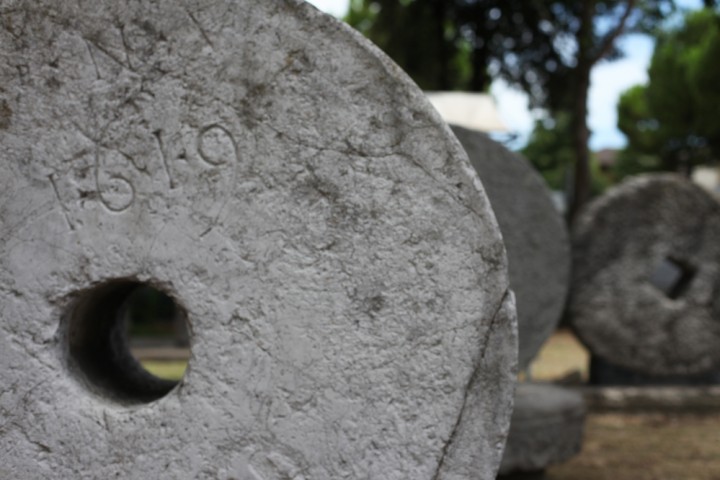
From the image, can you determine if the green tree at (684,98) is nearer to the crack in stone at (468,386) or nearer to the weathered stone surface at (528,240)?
the weathered stone surface at (528,240)

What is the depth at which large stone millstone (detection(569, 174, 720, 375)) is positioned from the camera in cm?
646

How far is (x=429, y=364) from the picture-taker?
6.61 ft

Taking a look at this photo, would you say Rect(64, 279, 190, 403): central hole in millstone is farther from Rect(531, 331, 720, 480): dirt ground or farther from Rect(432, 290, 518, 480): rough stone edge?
Rect(531, 331, 720, 480): dirt ground

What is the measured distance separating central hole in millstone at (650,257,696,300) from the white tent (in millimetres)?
1820

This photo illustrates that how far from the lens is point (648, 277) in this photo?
650 cm

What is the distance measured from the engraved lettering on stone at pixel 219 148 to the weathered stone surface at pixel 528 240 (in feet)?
8.51

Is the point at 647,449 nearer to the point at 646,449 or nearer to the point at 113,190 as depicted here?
the point at 646,449

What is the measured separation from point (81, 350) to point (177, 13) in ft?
2.80

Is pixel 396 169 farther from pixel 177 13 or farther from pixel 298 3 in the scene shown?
pixel 177 13

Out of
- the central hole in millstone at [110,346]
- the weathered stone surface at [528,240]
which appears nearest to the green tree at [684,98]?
the weathered stone surface at [528,240]

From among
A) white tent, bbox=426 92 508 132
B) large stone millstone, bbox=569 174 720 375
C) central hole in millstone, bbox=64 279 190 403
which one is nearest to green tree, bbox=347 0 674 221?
white tent, bbox=426 92 508 132

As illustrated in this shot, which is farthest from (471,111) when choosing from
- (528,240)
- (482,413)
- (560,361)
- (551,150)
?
(551,150)

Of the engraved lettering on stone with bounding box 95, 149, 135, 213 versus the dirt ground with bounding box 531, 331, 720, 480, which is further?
the dirt ground with bounding box 531, 331, 720, 480

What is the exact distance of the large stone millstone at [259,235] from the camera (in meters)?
2.02
